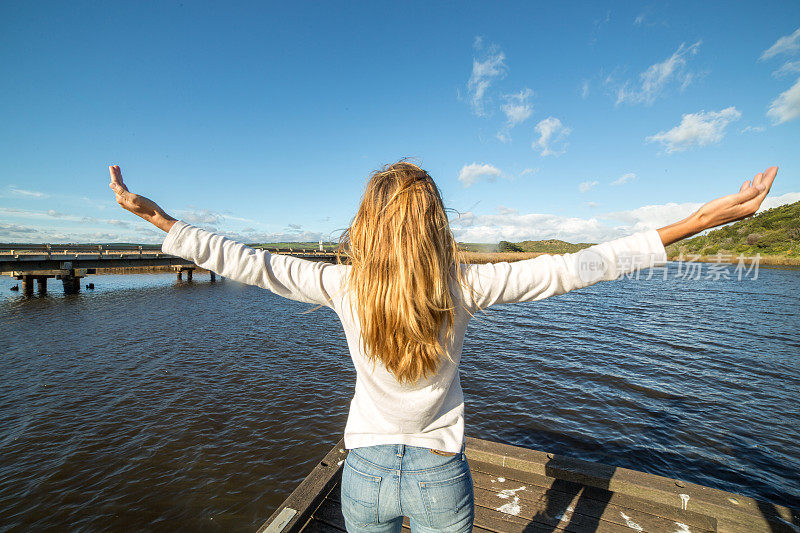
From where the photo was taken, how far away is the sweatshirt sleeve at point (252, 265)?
1431mm

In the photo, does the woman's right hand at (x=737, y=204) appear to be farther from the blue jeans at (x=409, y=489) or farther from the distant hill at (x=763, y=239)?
the distant hill at (x=763, y=239)

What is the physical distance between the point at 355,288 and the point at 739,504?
15.8 ft

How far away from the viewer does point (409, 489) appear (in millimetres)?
1459

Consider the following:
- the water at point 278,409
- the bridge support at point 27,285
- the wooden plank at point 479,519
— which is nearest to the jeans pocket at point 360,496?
the wooden plank at point 479,519

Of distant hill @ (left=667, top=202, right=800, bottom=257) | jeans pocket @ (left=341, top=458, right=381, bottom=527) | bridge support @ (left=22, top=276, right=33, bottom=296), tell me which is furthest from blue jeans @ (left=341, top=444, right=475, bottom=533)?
distant hill @ (left=667, top=202, right=800, bottom=257)

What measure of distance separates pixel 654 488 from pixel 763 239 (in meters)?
98.3

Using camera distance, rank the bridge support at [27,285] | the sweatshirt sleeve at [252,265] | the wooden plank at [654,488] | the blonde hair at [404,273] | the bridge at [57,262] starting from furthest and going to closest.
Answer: the bridge support at [27,285]
the bridge at [57,262]
the wooden plank at [654,488]
the sweatshirt sleeve at [252,265]
the blonde hair at [404,273]

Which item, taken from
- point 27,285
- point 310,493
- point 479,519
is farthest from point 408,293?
point 27,285

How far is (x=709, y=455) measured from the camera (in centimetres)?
672

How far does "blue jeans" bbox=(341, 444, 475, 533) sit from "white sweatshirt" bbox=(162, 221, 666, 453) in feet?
0.17

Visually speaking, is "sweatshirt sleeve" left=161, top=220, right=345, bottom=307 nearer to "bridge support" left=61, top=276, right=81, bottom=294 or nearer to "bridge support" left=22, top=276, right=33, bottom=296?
"bridge support" left=61, top=276, right=81, bottom=294

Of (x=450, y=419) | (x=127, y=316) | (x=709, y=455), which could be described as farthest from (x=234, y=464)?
(x=127, y=316)

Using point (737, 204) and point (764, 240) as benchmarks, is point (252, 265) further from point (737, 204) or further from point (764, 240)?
point (764, 240)

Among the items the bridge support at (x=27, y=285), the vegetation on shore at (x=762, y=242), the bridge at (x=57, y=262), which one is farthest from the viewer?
the vegetation on shore at (x=762, y=242)
